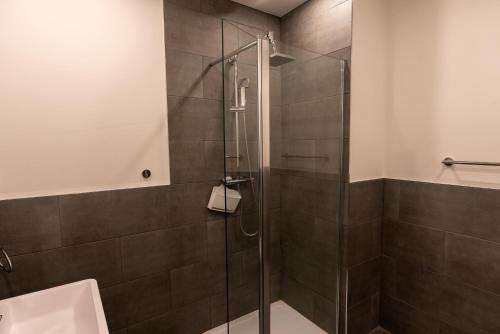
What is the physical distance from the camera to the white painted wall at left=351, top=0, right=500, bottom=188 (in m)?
1.50

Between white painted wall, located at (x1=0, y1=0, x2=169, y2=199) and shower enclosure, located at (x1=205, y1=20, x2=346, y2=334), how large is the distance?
0.48m

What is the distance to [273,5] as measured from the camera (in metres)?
2.07

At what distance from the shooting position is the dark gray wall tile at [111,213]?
56.7 inches


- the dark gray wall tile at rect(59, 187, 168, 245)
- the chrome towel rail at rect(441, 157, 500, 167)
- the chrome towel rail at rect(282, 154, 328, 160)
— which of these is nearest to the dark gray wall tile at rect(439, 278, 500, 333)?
the chrome towel rail at rect(441, 157, 500, 167)

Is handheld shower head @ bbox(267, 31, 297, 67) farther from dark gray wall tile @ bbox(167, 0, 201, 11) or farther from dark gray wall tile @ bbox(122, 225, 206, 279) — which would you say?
dark gray wall tile @ bbox(122, 225, 206, 279)

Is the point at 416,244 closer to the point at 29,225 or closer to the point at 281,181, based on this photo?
the point at 281,181

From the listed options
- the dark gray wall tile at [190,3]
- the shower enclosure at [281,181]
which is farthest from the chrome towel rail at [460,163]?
the dark gray wall tile at [190,3]

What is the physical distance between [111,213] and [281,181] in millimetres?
1023

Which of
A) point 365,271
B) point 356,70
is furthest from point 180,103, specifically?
point 365,271

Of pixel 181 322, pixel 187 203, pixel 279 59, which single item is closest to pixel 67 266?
pixel 187 203

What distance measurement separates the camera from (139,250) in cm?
165

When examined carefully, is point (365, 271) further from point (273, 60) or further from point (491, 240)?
point (273, 60)

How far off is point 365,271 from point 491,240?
32.5 inches

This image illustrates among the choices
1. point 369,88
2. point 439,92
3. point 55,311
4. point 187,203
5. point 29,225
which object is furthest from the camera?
point 369,88
